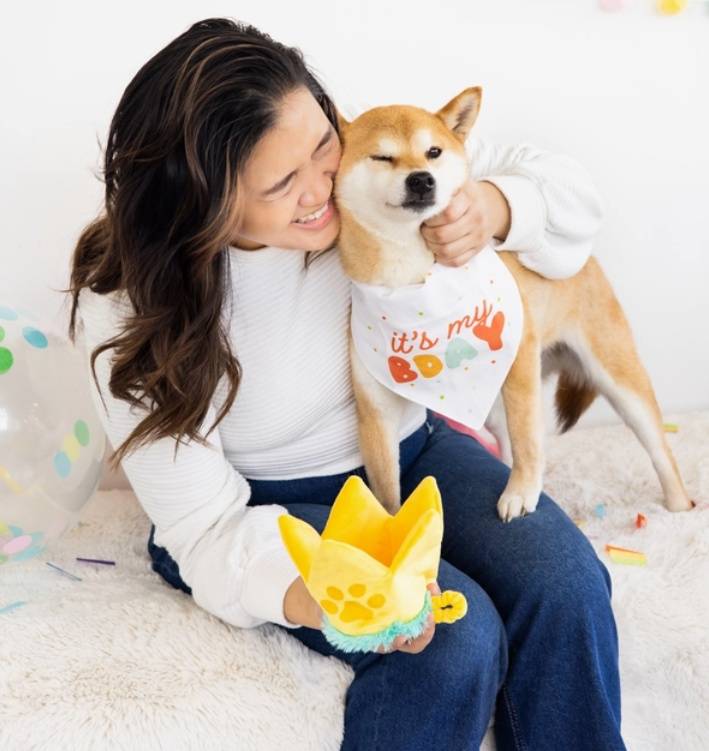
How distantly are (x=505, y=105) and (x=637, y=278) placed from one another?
55 cm

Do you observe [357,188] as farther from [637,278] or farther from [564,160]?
[637,278]

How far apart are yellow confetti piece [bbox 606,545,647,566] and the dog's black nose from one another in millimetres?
785

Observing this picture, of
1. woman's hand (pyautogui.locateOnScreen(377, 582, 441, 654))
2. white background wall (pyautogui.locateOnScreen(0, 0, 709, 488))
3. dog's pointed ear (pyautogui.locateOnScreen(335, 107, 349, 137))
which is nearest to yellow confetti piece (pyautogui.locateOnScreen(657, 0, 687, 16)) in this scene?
white background wall (pyautogui.locateOnScreen(0, 0, 709, 488))

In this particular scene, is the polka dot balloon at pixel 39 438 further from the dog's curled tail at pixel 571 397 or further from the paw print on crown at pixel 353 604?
the dog's curled tail at pixel 571 397

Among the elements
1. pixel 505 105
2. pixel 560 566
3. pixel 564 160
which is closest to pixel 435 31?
pixel 505 105

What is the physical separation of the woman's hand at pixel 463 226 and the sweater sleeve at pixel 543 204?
60mm

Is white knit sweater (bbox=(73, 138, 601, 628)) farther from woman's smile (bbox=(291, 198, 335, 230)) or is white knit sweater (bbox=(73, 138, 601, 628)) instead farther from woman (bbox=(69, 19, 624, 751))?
woman's smile (bbox=(291, 198, 335, 230))

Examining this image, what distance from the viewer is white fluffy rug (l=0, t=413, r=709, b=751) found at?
1253 mm

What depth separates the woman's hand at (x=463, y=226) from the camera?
136cm

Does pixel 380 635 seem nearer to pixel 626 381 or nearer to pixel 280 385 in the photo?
pixel 280 385

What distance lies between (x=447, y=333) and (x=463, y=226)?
0.54 feet

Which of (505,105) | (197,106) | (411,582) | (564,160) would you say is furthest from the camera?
(505,105)

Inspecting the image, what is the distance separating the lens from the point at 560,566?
1329 millimetres

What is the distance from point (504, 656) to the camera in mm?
1301
